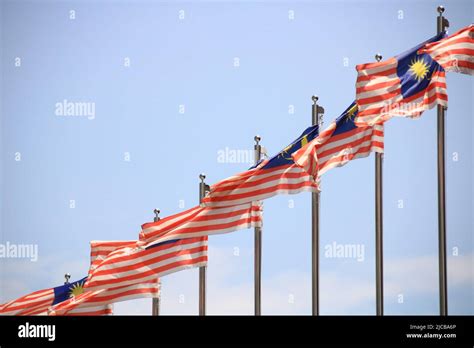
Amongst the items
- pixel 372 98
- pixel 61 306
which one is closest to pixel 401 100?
pixel 372 98

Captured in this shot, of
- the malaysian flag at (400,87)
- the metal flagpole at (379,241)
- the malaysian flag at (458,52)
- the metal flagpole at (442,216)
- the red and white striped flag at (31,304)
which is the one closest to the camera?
the malaysian flag at (458,52)

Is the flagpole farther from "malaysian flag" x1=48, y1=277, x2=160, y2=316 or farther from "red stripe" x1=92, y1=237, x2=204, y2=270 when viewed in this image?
"malaysian flag" x1=48, y1=277, x2=160, y2=316

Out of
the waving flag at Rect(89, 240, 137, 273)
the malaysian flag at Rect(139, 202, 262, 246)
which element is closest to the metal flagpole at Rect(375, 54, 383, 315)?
the malaysian flag at Rect(139, 202, 262, 246)

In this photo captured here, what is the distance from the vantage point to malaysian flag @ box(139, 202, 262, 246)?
102 feet

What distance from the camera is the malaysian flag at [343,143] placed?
97.1 ft

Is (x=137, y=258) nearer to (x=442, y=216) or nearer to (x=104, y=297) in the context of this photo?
(x=104, y=297)

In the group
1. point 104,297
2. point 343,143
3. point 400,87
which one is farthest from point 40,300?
point 400,87

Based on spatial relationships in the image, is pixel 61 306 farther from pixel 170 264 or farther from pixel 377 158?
pixel 377 158

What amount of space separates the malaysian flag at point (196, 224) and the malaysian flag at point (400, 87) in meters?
4.50

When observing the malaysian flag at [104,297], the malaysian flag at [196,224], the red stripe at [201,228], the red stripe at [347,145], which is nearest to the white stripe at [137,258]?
the malaysian flag at [196,224]

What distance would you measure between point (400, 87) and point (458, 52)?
176 centimetres

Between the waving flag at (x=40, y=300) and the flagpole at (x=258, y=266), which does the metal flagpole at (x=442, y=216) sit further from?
the waving flag at (x=40, y=300)

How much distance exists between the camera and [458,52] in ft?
88.3

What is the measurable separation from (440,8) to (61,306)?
13418mm
